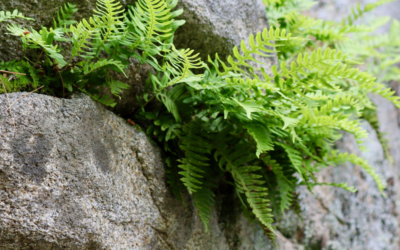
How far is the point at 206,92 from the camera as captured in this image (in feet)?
4.25

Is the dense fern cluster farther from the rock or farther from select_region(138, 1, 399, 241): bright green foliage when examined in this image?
the rock

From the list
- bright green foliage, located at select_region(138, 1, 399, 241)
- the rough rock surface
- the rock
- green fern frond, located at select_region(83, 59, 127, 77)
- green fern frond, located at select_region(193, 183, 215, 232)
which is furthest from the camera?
the rock

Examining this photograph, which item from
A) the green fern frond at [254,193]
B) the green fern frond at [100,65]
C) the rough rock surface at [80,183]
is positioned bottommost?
the rough rock surface at [80,183]

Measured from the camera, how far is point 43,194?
938mm

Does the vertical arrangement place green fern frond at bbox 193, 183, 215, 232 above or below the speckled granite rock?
below

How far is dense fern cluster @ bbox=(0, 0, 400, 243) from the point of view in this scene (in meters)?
1.06

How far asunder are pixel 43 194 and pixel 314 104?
3.61 ft

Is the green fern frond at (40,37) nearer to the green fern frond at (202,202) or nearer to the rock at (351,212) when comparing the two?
the green fern frond at (202,202)

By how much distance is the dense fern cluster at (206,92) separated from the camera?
1.06 m

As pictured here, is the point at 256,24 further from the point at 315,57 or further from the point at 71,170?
the point at 71,170

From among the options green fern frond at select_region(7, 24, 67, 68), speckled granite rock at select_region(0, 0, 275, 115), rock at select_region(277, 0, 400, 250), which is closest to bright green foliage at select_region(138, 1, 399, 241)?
speckled granite rock at select_region(0, 0, 275, 115)

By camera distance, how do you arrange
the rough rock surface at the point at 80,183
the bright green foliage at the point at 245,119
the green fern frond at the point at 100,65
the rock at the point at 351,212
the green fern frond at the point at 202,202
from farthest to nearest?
the rock at the point at 351,212
the green fern frond at the point at 202,202
the bright green foliage at the point at 245,119
the green fern frond at the point at 100,65
the rough rock surface at the point at 80,183

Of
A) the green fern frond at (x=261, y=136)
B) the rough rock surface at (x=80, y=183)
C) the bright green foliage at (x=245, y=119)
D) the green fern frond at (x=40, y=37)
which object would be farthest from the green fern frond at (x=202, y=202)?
the green fern frond at (x=40, y=37)

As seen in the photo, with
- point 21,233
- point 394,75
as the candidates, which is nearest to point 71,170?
point 21,233
